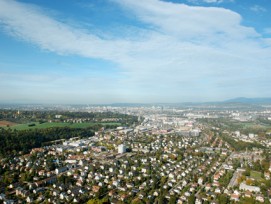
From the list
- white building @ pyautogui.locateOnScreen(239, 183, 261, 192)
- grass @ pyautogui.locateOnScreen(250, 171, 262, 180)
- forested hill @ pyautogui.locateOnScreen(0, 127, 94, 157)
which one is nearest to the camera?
white building @ pyautogui.locateOnScreen(239, 183, 261, 192)

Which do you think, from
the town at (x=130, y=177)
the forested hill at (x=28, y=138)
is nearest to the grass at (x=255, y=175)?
the town at (x=130, y=177)

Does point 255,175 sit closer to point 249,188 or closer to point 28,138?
point 249,188

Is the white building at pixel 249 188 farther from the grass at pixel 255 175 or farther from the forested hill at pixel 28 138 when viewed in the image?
the forested hill at pixel 28 138

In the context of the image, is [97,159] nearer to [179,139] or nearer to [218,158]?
[218,158]

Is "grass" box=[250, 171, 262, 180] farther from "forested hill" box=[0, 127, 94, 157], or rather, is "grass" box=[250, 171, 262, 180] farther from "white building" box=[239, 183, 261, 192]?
Result: "forested hill" box=[0, 127, 94, 157]

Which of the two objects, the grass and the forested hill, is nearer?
the grass

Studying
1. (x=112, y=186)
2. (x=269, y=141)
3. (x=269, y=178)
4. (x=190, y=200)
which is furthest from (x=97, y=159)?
(x=269, y=141)

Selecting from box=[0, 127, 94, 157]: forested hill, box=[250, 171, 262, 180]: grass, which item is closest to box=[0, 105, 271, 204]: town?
box=[250, 171, 262, 180]: grass

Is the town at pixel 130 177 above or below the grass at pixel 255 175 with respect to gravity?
above

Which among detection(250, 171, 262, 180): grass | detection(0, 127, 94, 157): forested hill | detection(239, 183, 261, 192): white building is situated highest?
detection(0, 127, 94, 157): forested hill

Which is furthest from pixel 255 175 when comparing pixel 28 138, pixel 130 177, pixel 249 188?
pixel 28 138
